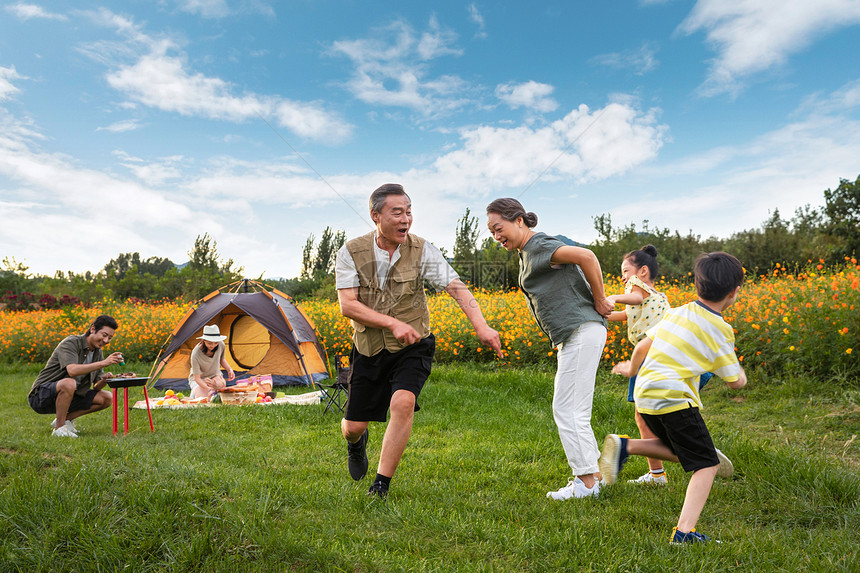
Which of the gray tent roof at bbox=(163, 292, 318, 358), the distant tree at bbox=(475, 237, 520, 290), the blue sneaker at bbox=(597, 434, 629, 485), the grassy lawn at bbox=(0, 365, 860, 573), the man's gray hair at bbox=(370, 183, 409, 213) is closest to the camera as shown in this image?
Result: the grassy lawn at bbox=(0, 365, 860, 573)

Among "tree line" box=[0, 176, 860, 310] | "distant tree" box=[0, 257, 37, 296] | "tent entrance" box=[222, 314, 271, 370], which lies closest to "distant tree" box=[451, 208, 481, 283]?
"tree line" box=[0, 176, 860, 310]

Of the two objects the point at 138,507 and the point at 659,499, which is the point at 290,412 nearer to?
the point at 138,507

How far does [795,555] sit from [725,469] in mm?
517

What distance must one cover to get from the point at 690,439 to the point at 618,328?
5.87m

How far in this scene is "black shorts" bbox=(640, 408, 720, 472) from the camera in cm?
276

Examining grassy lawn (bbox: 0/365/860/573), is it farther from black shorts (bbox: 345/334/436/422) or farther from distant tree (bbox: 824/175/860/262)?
distant tree (bbox: 824/175/860/262)

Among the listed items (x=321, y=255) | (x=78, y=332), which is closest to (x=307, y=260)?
(x=321, y=255)

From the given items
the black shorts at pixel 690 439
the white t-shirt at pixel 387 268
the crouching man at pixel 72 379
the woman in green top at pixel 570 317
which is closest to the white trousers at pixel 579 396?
the woman in green top at pixel 570 317

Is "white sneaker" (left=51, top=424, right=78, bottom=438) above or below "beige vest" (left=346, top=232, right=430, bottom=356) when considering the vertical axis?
below

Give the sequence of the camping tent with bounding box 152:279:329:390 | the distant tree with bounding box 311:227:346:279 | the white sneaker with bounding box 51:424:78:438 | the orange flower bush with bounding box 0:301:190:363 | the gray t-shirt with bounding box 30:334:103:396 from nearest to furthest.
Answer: the white sneaker with bounding box 51:424:78:438, the gray t-shirt with bounding box 30:334:103:396, the camping tent with bounding box 152:279:329:390, the orange flower bush with bounding box 0:301:190:363, the distant tree with bounding box 311:227:346:279

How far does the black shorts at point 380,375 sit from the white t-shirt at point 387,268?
1.38 feet

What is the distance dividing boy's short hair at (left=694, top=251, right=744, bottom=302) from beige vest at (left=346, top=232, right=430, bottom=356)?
1.69m

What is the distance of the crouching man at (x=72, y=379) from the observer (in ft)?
20.6

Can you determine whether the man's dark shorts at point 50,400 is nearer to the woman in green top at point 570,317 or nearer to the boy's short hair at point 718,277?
the woman in green top at point 570,317
